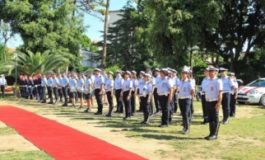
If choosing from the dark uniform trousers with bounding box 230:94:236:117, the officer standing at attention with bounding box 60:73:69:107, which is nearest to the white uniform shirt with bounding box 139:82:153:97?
the dark uniform trousers with bounding box 230:94:236:117

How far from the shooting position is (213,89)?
13.4 metres

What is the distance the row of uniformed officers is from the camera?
13.5m

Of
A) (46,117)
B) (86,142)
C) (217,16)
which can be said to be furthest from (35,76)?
(86,142)

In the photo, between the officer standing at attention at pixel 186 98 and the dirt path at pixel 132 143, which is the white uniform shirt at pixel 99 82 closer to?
the dirt path at pixel 132 143

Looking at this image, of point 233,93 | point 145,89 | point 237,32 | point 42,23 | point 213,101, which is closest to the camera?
point 213,101

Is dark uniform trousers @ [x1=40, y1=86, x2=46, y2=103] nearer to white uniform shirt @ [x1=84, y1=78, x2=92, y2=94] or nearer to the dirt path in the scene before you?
white uniform shirt @ [x1=84, y1=78, x2=92, y2=94]

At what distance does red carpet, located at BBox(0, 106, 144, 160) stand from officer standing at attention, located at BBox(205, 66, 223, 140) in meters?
2.85

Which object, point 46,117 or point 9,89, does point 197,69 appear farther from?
point 46,117

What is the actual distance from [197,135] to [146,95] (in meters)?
3.89

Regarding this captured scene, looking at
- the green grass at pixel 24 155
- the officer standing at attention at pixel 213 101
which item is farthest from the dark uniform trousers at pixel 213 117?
the green grass at pixel 24 155

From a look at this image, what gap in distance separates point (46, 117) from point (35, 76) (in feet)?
49.6

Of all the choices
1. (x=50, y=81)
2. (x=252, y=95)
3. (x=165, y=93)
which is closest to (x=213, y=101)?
(x=165, y=93)

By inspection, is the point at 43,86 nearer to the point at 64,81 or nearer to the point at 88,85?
the point at 64,81

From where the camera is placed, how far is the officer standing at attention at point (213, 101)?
43.7 ft
